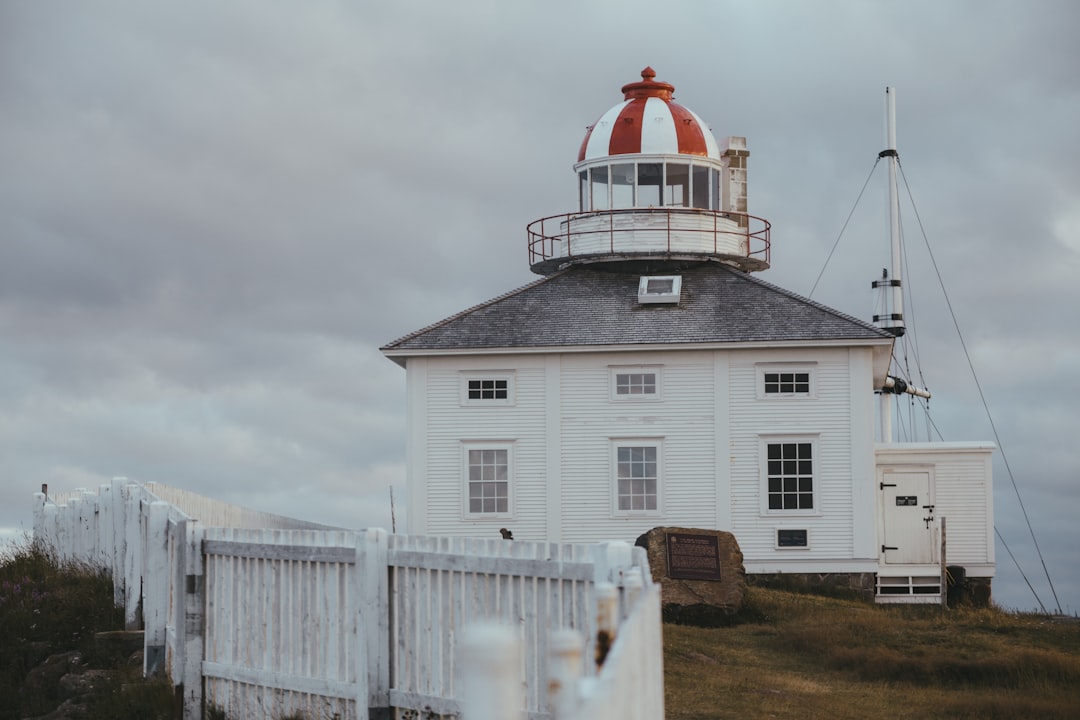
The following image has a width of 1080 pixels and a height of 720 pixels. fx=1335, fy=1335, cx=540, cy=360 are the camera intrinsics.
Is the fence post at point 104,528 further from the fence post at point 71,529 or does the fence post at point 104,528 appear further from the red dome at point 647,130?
the red dome at point 647,130

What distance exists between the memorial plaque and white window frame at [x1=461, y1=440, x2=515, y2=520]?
17.8ft

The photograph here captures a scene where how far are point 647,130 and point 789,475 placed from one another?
9.35 m

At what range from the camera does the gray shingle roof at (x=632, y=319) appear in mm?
27844

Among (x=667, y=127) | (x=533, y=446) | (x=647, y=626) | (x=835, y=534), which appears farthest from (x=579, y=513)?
(x=647, y=626)

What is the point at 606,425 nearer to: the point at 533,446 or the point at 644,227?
the point at 533,446

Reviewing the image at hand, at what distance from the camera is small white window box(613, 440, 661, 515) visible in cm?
2764

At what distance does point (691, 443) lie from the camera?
2775 cm

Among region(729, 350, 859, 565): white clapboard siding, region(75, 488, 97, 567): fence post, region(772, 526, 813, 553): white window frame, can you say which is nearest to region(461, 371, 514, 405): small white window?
region(729, 350, 859, 565): white clapboard siding

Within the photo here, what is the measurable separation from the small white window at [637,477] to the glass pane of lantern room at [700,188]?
285 inches

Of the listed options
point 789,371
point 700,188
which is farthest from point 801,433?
point 700,188

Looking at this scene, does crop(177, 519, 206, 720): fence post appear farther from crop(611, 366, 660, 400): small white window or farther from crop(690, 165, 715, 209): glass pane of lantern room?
crop(690, 165, 715, 209): glass pane of lantern room

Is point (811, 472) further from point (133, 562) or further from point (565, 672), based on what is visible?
point (565, 672)

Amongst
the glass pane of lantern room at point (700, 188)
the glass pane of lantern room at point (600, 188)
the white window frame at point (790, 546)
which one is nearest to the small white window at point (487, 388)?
the glass pane of lantern room at point (600, 188)

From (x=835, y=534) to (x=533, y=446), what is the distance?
6.47 meters
